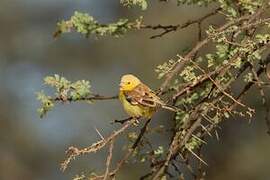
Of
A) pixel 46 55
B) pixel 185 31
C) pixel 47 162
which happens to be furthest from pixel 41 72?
pixel 185 31

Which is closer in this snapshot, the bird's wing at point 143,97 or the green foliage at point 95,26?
the green foliage at point 95,26

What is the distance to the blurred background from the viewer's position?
896 cm

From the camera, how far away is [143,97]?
101 inches

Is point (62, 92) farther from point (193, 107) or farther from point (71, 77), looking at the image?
point (71, 77)

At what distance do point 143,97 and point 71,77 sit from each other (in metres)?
6.77

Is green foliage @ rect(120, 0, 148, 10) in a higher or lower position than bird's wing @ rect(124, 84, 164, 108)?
higher

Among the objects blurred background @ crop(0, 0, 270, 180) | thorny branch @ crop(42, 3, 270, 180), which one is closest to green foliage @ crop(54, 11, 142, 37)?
thorny branch @ crop(42, 3, 270, 180)

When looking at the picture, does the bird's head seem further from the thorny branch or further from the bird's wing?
the thorny branch

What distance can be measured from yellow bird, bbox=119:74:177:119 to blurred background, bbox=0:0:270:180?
5.91 m

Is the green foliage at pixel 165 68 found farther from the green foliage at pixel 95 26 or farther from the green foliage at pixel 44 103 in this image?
the green foliage at pixel 44 103

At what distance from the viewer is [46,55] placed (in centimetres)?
996

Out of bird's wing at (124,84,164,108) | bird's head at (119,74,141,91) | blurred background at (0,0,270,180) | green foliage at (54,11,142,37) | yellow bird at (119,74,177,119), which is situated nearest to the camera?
green foliage at (54,11,142,37)

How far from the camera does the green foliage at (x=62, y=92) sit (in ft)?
7.37

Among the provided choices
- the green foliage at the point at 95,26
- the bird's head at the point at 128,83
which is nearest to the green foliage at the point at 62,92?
the green foliage at the point at 95,26
